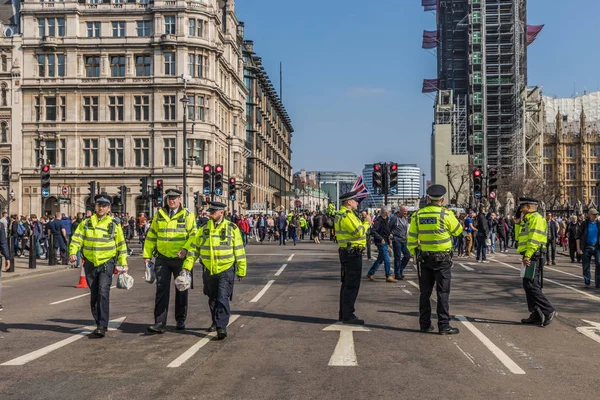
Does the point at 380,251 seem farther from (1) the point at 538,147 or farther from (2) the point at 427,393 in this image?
(1) the point at 538,147

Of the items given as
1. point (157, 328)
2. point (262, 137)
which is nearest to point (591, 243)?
point (157, 328)

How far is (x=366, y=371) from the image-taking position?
7.03m

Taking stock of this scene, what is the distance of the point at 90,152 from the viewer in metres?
60.5

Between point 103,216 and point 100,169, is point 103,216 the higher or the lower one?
the lower one

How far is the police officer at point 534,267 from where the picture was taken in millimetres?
10009

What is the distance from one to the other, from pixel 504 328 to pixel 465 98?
3225 inches

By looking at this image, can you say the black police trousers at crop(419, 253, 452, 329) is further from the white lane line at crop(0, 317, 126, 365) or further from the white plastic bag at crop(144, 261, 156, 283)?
the white lane line at crop(0, 317, 126, 365)

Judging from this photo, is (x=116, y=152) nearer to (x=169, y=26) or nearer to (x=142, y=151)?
(x=142, y=151)

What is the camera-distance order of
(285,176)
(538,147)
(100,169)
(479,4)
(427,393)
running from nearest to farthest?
(427,393)
(100,169)
(479,4)
(538,147)
(285,176)

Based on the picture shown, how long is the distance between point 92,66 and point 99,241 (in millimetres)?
54566

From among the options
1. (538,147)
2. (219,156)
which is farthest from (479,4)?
(219,156)

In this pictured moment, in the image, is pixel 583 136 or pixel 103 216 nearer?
pixel 103 216

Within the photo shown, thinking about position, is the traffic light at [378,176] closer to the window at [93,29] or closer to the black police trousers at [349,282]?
the black police trousers at [349,282]

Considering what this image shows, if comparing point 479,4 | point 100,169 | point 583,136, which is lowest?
point 100,169
